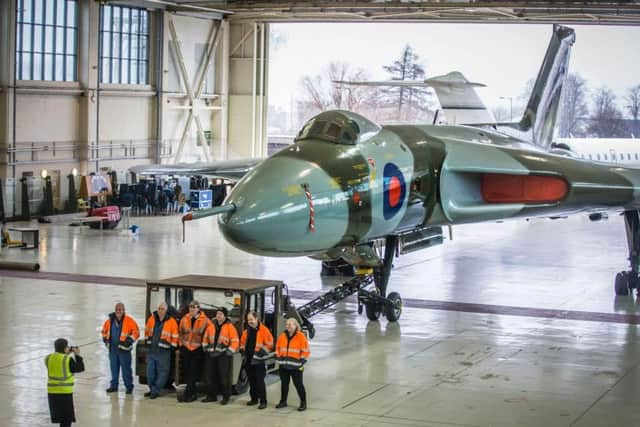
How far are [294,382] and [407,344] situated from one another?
4.16 meters

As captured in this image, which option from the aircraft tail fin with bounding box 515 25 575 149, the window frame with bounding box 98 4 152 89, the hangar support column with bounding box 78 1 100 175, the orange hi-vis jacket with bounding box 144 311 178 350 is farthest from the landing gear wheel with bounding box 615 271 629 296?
the window frame with bounding box 98 4 152 89

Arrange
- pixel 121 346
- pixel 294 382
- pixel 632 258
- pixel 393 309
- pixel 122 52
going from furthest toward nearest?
pixel 122 52, pixel 632 258, pixel 393 309, pixel 121 346, pixel 294 382

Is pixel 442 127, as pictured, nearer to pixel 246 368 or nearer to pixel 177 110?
pixel 246 368

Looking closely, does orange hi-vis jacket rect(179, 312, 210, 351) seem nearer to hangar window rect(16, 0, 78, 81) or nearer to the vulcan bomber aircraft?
the vulcan bomber aircraft

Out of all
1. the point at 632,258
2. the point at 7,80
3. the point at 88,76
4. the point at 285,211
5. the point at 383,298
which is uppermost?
the point at 88,76

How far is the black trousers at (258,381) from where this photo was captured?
1224 cm

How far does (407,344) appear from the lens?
16.0 metres

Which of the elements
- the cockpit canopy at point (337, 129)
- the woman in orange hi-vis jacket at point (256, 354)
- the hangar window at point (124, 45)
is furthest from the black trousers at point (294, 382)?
the hangar window at point (124, 45)

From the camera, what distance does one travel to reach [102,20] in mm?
37375

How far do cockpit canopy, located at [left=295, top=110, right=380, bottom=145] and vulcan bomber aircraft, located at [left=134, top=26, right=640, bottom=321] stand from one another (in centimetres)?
2

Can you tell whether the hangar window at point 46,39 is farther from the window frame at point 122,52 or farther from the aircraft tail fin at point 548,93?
the aircraft tail fin at point 548,93

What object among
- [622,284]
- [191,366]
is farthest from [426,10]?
[191,366]

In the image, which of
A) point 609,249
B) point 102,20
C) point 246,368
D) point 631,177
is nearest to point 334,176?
point 246,368

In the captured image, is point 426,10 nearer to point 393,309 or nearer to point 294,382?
point 393,309
